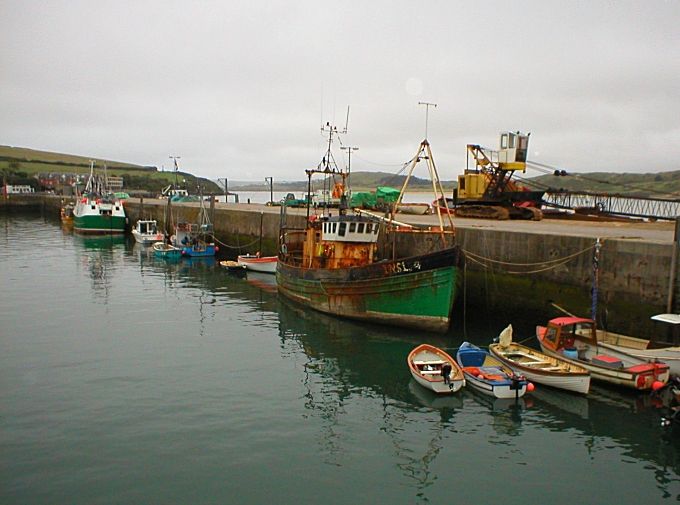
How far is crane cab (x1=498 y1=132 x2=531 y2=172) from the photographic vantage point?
36.3 meters

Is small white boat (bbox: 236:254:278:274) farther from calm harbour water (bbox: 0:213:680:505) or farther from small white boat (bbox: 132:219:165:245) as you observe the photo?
small white boat (bbox: 132:219:165:245)

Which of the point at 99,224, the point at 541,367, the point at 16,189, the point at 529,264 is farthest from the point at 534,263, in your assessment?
the point at 16,189

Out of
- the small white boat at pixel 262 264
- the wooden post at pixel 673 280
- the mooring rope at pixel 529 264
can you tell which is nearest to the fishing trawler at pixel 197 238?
the small white boat at pixel 262 264

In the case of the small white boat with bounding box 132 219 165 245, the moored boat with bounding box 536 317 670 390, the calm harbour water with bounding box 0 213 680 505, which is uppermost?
the small white boat with bounding box 132 219 165 245

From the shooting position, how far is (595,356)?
18094 mm

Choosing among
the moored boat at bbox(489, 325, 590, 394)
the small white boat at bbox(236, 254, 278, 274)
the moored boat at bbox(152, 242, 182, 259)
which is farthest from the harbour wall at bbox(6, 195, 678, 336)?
the moored boat at bbox(152, 242, 182, 259)

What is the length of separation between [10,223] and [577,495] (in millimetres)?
86182

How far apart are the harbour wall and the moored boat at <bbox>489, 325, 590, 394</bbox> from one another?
3.77 m

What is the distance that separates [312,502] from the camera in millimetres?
11234

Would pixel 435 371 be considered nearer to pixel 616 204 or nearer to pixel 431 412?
pixel 431 412

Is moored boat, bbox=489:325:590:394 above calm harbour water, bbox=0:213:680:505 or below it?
above

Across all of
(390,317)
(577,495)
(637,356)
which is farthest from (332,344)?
(577,495)

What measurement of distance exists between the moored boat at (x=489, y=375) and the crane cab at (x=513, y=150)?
20543 mm

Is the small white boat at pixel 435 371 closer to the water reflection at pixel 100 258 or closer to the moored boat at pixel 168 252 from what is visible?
the water reflection at pixel 100 258
